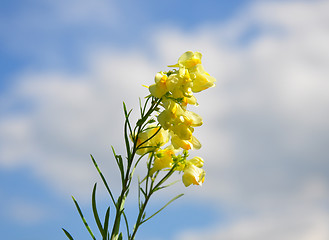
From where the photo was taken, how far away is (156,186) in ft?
6.53

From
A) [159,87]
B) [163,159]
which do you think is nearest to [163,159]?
[163,159]

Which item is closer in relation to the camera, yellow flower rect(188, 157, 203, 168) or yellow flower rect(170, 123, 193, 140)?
yellow flower rect(170, 123, 193, 140)

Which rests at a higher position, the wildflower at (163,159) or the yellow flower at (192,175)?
the wildflower at (163,159)

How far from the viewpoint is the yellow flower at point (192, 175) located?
6.25ft

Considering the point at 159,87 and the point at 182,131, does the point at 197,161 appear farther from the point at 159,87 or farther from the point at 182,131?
the point at 159,87

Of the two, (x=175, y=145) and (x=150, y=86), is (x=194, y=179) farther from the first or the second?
(x=150, y=86)

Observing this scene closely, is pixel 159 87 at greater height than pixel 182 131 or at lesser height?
greater

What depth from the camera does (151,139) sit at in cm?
197

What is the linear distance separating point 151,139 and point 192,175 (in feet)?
0.76

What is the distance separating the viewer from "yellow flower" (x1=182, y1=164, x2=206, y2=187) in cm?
191

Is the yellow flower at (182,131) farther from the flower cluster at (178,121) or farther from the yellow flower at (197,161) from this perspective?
the yellow flower at (197,161)

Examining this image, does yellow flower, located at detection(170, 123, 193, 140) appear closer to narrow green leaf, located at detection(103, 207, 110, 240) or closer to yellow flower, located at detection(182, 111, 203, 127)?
yellow flower, located at detection(182, 111, 203, 127)

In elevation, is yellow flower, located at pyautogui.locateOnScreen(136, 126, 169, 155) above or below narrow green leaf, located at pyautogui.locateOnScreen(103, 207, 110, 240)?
above

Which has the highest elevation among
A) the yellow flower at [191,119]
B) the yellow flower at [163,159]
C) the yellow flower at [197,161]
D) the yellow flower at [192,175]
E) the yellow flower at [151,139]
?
the yellow flower at [151,139]
